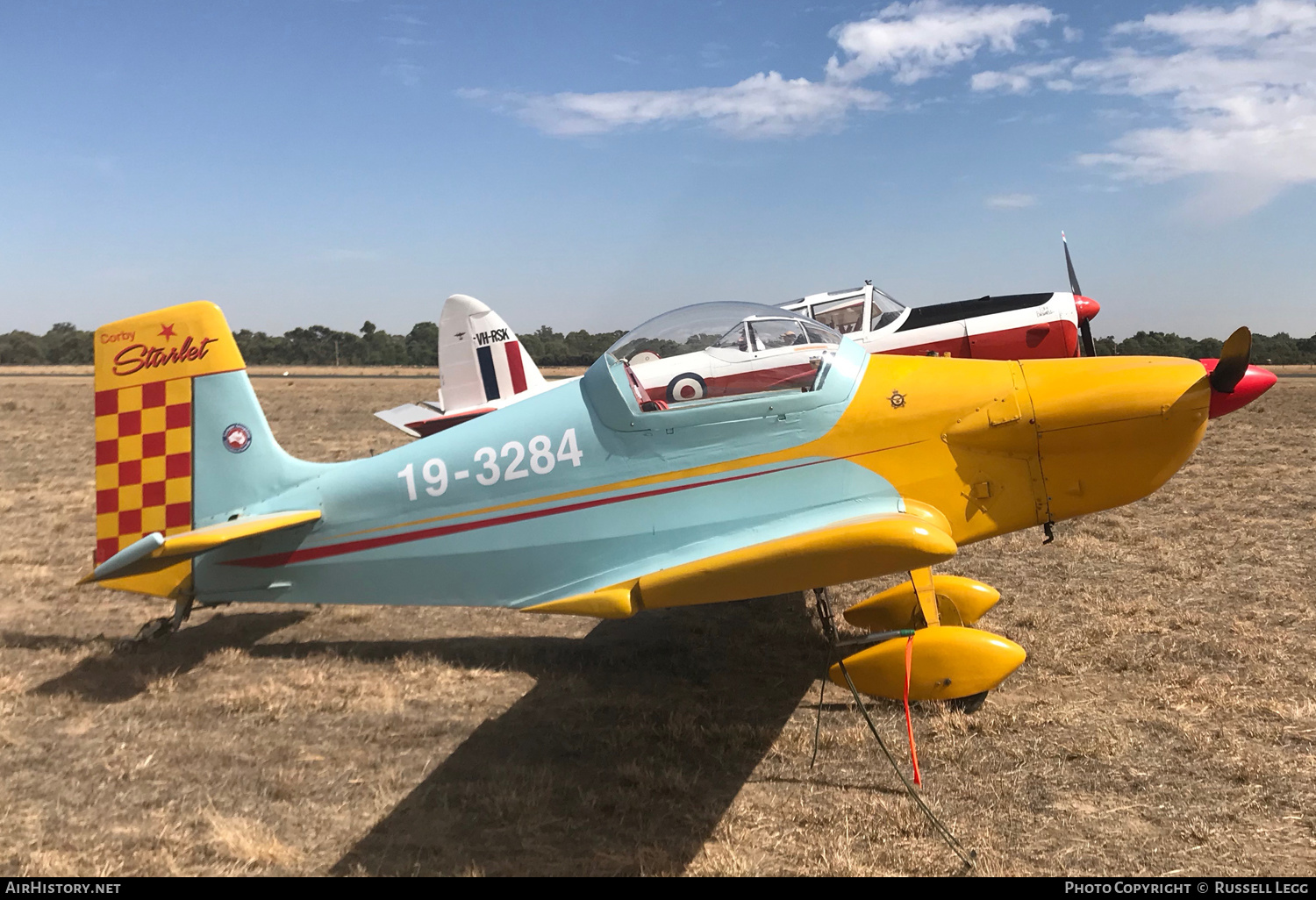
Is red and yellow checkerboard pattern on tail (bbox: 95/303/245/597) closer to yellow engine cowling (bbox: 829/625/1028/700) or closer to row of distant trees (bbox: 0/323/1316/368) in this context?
yellow engine cowling (bbox: 829/625/1028/700)

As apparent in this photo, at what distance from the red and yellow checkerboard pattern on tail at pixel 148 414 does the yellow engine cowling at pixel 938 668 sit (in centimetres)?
446

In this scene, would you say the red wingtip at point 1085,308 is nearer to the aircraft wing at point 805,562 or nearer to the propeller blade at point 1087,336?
the propeller blade at point 1087,336

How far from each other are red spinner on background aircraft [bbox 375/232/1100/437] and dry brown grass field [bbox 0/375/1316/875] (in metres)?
1.95

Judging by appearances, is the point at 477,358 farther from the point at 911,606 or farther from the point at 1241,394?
the point at 1241,394

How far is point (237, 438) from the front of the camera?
566 cm

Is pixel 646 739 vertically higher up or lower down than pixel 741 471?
lower down

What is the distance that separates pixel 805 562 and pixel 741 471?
0.92m

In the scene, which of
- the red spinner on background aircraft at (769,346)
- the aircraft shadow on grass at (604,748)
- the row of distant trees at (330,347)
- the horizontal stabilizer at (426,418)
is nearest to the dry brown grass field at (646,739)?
the aircraft shadow on grass at (604,748)

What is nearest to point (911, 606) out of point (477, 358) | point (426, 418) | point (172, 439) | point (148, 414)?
point (172, 439)

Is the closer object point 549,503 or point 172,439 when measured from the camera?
point 549,503

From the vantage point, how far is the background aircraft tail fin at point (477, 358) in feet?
44.2

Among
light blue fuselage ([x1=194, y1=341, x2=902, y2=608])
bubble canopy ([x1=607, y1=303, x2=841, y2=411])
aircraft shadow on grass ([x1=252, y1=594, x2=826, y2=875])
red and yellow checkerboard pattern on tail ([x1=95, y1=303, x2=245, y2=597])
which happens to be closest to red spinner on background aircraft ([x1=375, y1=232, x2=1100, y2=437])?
bubble canopy ([x1=607, y1=303, x2=841, y2=411])

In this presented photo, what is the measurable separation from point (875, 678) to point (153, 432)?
4.89 metres
